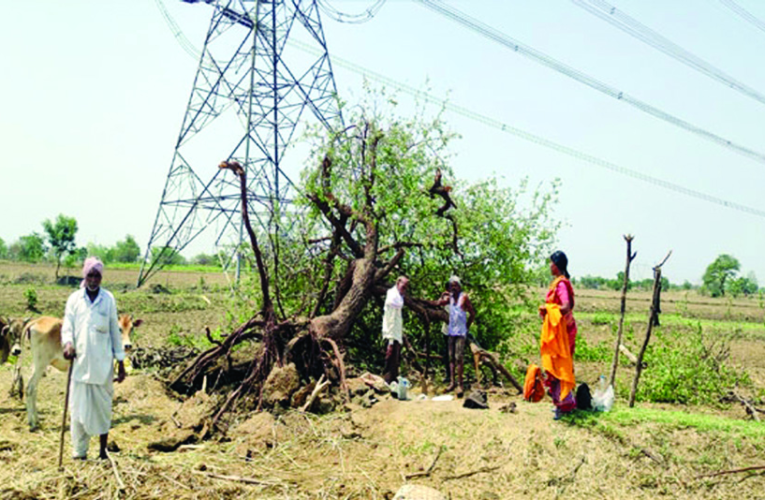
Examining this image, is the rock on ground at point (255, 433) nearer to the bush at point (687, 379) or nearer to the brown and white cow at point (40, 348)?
the brown and white cow at point (40, 348)

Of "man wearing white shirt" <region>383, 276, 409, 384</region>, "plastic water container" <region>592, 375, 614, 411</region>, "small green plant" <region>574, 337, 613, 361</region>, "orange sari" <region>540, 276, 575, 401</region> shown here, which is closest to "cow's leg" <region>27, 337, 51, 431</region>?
"man wearing white shirt" <region>383, 276, 409, 384</region>

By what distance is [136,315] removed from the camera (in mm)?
22375

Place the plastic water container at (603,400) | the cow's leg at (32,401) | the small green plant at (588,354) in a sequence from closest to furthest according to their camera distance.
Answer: the plastic water container at (603,400) < the cow's leg at (32,401) < the small green plant at (588,354)

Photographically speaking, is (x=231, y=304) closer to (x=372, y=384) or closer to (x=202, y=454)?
(x=372, y=384)

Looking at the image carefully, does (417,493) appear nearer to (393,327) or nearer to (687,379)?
(393,327)

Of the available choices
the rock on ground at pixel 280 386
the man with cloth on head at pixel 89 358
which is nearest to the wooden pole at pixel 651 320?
the rock on ground at pixel 280 386

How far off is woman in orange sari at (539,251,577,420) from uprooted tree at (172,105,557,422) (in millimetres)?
3991

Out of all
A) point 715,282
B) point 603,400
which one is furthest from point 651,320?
point 715,282

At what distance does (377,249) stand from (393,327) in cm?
207

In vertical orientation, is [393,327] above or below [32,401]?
above

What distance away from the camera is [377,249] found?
11852mm

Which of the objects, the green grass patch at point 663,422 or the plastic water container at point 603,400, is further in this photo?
the plastic water container at point 603,400

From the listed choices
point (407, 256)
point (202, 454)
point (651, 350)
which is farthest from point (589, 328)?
point (202, 454)

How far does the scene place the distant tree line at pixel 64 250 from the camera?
1436 inches
